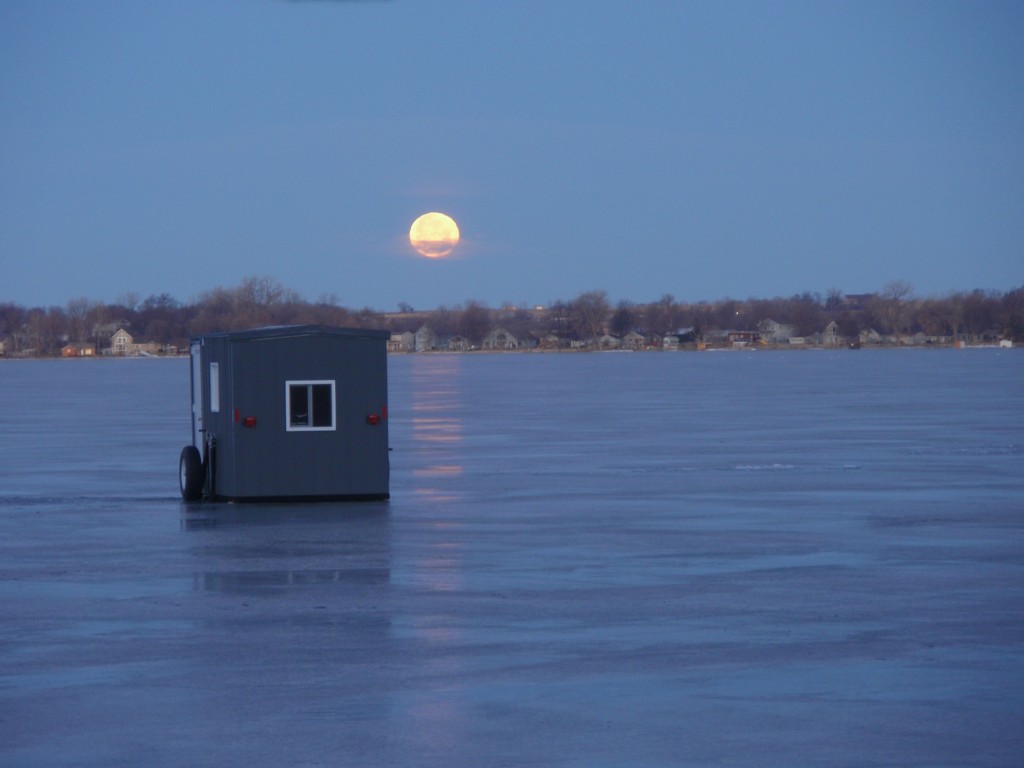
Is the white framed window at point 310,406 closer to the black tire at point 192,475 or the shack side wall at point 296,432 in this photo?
the shack side wall at point 296,432

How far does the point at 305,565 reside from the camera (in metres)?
13.6

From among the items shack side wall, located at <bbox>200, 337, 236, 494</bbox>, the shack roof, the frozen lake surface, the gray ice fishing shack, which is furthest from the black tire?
the shack roof

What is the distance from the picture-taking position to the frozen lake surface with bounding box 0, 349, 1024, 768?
24.9ft

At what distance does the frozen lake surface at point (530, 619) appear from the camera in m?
7.58

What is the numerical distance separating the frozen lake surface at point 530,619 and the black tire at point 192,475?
55 cm

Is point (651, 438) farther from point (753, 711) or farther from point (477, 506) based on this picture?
point (753, 711)

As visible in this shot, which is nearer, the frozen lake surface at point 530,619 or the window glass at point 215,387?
the frozen lake surface at point 530,619

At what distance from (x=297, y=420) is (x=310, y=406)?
0.23 m

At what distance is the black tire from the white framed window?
4.42 feet

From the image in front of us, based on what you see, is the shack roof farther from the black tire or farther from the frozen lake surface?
the frozen lake surface

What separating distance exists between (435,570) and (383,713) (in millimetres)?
5228

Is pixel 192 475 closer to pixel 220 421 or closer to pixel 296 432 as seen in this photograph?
pixel 220 421

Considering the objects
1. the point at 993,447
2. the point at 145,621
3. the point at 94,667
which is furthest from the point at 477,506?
the point at 993,447

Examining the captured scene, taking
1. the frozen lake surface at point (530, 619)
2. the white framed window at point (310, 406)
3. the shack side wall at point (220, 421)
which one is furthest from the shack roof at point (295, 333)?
the frozen lake surface at point (530, 619)
